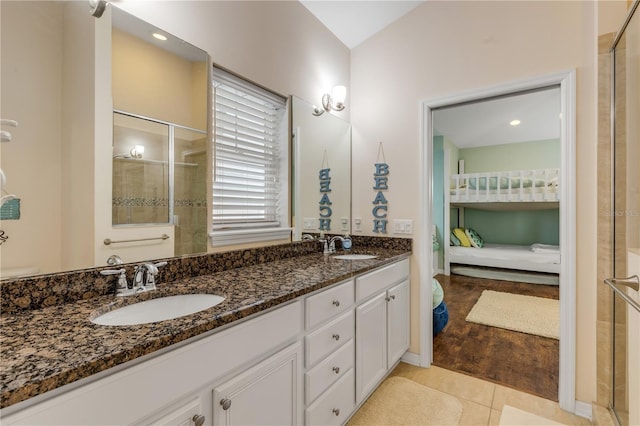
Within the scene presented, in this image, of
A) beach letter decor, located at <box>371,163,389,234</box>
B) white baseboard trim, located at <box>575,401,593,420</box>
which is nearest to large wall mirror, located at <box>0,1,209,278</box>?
beach letter decor, located at <box>371,163,389,234</box>

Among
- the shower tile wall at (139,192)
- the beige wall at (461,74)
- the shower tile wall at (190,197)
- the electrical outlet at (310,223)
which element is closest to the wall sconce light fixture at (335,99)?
the beige wall at (461,74)

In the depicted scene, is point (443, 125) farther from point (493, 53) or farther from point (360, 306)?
point (360, 306)

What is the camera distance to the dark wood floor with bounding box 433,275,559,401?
6.75 feet

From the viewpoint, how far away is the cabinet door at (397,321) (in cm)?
199

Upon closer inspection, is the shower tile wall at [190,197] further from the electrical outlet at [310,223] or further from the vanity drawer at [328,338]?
the electrical outlet at [310,223]

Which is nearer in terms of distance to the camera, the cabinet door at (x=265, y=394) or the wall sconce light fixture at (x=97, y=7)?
the cabinet door at (x=265, y=394)

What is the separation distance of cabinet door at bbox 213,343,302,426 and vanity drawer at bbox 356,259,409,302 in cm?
56

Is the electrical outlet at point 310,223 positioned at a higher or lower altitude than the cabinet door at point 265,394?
higher

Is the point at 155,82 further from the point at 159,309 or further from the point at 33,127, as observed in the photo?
the point at 159,309

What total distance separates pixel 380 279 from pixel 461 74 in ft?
5.22

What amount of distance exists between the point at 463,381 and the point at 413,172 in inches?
60.0

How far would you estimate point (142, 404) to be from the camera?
A: 725 mm

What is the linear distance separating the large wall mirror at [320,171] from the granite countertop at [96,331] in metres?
0.90

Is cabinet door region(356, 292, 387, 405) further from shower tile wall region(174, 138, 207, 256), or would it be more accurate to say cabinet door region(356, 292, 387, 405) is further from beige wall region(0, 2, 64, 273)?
beige wall region(0, 2, 64, 273)
